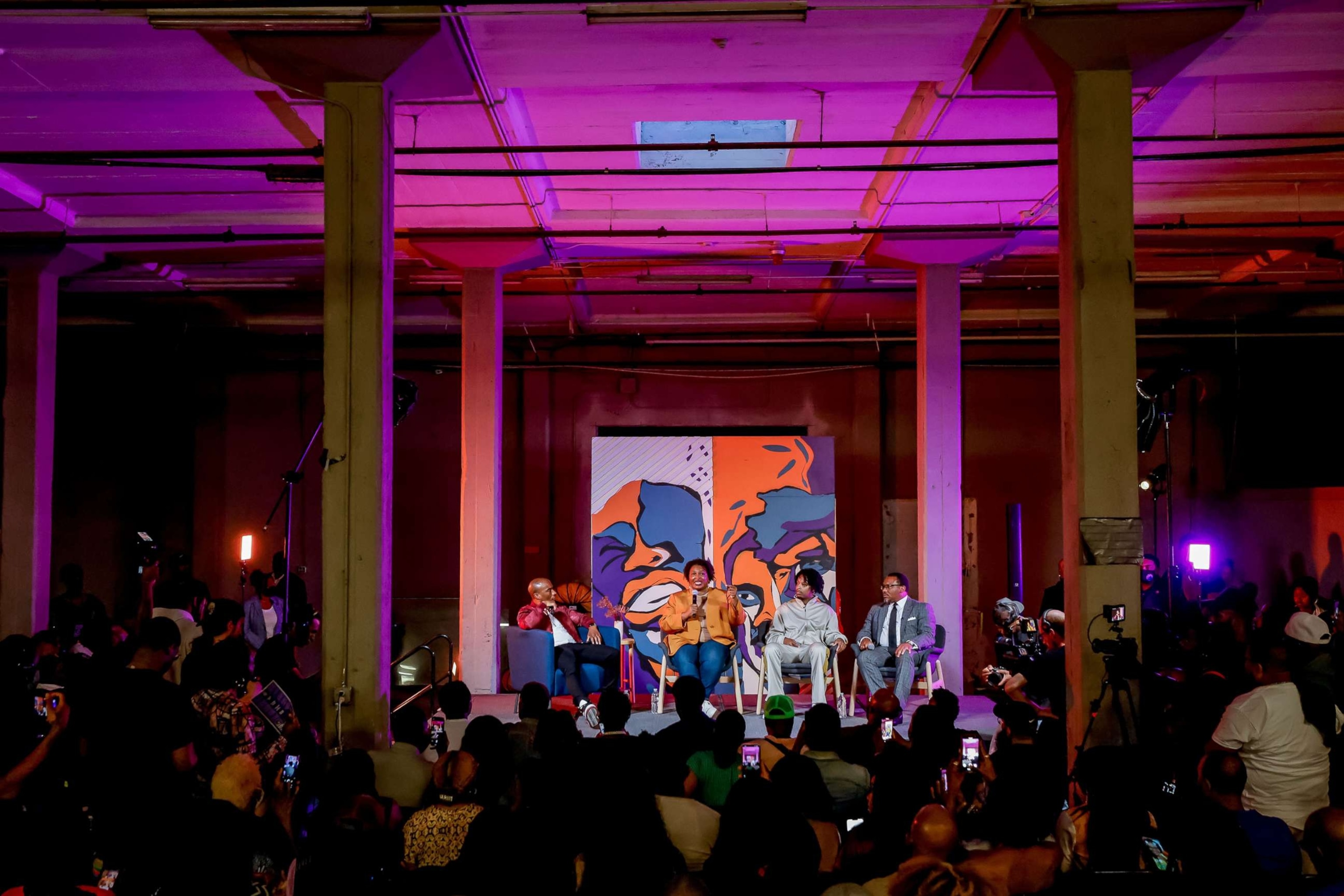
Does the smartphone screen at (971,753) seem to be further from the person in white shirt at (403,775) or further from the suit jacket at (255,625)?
the suit jacket at (255,625)

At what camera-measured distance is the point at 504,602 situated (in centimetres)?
1330

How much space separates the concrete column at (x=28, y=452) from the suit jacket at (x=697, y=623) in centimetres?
587

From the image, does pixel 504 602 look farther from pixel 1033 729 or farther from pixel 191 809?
pixel 191 809

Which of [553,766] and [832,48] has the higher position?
[832,48]

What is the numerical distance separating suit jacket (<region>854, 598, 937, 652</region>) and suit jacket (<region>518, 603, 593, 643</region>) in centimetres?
237

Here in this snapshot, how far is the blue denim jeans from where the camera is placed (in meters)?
8.59

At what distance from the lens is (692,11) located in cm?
527

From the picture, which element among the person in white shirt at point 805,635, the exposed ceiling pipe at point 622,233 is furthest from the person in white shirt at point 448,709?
the exposed ceiling pipe at point 622,233

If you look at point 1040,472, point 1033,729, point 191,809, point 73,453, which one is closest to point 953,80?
point 1033,729

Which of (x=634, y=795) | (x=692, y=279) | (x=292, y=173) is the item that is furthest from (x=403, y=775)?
(x=692, y=279)

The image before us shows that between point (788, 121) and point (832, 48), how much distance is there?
185cm

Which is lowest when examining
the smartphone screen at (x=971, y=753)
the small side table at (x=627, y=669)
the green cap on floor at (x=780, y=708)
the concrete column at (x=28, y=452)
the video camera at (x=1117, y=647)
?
the small side table at (x=627, y=669)

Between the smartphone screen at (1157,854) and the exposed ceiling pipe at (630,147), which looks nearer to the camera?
the smartphone screen at (1157,854)

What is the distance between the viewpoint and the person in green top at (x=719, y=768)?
4020mm
